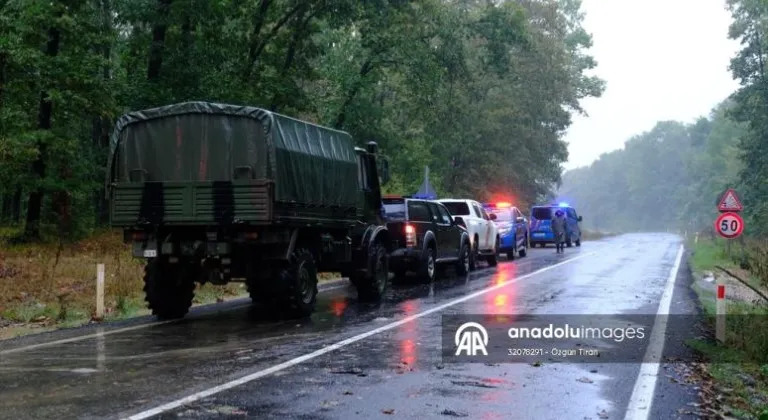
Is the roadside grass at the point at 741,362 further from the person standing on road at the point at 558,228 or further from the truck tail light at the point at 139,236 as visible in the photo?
the person standing on road at the point at 558,228

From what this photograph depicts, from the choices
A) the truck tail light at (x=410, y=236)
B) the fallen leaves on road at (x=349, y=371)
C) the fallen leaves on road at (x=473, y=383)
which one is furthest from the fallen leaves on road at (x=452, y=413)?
the truck tail light at (x=410, y=236)

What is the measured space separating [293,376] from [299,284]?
477 centimetres

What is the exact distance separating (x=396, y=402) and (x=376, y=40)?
26410mm

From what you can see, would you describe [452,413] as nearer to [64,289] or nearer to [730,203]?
[64,289]

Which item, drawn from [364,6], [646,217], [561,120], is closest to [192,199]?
[364,6]

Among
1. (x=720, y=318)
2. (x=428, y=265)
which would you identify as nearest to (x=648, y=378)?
(x=720, y=318)

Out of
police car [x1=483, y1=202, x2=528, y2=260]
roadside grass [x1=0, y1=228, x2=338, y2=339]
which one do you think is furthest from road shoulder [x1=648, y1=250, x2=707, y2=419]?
police car [x1=483, y1=202, x2=528, y2=260]

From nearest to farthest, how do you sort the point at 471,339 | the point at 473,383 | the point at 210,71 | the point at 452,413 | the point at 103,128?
the point at 452,413, the point at 473,383, the point at 471,339, the point at 210,71, the point at 103,128

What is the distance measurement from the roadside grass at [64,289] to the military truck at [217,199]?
5.33 feet

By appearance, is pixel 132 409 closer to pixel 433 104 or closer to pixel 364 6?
pixel 364 6

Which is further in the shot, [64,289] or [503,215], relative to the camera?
[503,215]

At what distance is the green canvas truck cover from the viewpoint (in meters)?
12.0

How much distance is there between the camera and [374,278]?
15.6 m

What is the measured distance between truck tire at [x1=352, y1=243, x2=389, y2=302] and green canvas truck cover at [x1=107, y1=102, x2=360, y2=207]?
2997 millimetres
